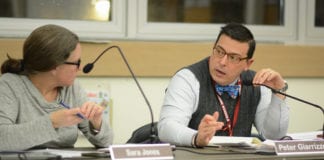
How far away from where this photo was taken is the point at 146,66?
3.87 m

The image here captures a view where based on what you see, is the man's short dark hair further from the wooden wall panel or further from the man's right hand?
the wooden wall panel

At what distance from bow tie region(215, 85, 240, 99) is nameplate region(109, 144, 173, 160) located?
98 cm

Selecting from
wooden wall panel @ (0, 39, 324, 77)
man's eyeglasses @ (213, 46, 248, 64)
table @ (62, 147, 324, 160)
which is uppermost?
man's eyeglasses @ (213, 46, 248, 64)

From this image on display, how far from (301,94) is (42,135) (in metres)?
2.31

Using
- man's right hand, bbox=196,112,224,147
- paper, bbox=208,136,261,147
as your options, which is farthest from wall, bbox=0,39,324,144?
man's right hand, bbox=196,112,224,147

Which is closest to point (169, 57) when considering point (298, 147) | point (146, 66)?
point (146, 66)

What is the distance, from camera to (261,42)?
427 cm

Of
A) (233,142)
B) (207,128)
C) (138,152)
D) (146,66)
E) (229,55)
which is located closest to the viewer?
(138,152)

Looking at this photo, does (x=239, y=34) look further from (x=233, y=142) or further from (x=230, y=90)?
(x=233, y=142)

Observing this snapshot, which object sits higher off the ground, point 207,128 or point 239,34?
point 239,34

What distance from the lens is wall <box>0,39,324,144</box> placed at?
12.4 feet

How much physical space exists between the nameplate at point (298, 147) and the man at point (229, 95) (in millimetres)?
633

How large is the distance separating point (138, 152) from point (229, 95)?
112cm

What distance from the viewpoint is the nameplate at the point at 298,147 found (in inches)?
91.8
